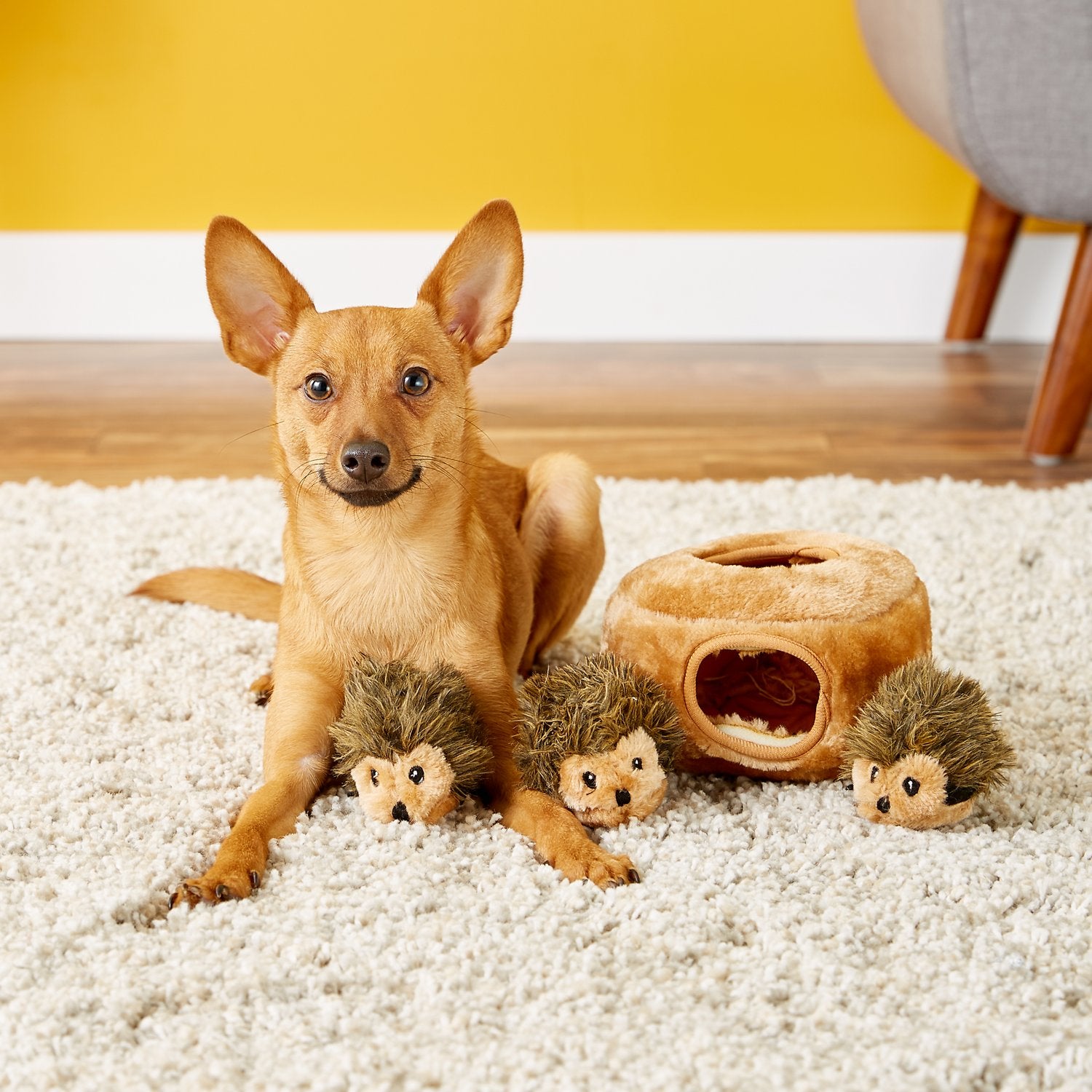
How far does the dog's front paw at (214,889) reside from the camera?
1.50 meters

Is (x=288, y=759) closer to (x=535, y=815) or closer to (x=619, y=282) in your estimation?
(x=535, y=815)

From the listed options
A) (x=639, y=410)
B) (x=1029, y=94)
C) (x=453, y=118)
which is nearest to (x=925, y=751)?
(x=1029, y=94)

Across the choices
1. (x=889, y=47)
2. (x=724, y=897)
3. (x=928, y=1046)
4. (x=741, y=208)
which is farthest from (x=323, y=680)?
(x=741, y=208)

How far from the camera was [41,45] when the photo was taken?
13.4 feet

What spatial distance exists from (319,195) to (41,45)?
932 mm

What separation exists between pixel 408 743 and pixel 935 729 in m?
0.63

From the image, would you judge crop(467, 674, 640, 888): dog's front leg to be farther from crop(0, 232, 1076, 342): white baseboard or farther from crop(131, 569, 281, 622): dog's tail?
crop(0, 232, 1076, 342): white baseboard

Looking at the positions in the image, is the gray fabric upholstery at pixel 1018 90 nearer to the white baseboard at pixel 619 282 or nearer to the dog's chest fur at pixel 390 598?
the white baseboard at pixel 619 282

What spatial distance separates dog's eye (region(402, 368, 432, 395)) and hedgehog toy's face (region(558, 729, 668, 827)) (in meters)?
0.49

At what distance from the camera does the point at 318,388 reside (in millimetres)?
1676

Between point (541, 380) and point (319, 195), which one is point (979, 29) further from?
point (319, 195)

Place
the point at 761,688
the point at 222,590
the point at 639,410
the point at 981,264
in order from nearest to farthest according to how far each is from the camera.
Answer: the point at 761,688 → the point at 222,590 → the point at 639,410 → the point at 981,264

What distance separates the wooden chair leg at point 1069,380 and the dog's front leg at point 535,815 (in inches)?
75.6

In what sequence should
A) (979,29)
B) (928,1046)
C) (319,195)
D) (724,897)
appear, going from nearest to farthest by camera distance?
1. (928,1046)
2. (724,897)
3. (979,29)
4. (319,195)
